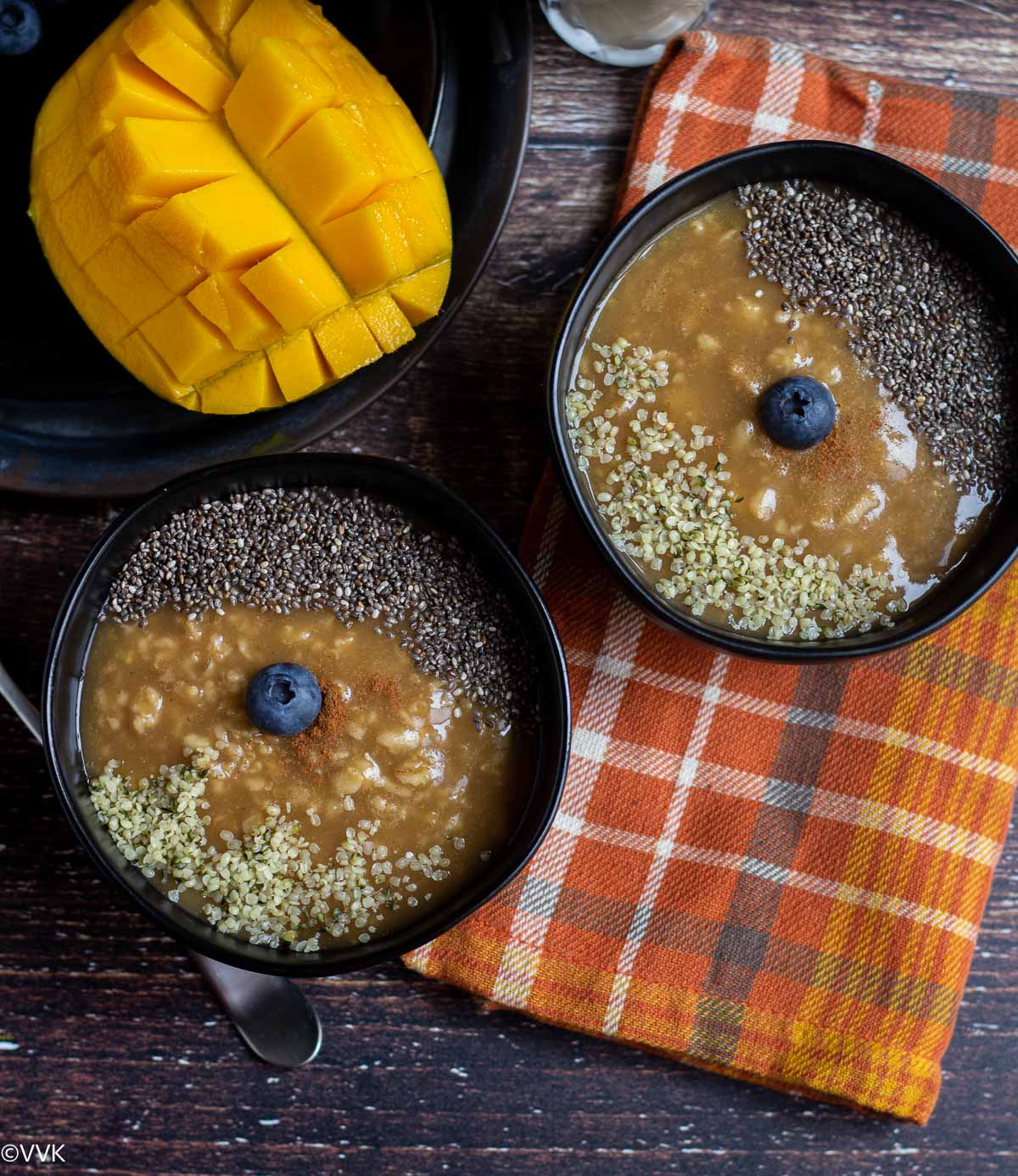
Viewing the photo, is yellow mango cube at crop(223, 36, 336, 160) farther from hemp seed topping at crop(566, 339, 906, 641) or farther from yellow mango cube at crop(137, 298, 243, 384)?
hemp seed topping at crop(566, 339, 906, 641)

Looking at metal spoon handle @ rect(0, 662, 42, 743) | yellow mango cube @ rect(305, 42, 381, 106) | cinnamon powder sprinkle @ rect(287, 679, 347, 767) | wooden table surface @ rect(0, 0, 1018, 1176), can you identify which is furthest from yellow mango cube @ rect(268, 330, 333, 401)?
metal spoon handle @ rect(0, 662, 42, 743)

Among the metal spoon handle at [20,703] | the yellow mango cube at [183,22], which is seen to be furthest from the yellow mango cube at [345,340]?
the metal spoon handle at [20,703]

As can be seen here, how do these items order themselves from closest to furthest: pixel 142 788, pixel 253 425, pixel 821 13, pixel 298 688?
1. pixel 298 688
2. pixel 142 788
3. pixel 253 425
4. pixel 821 13

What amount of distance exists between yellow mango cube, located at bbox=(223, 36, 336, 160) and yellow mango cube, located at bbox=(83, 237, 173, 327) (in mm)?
236

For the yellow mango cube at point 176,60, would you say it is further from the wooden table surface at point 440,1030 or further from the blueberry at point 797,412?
the blueberry at point 797,412

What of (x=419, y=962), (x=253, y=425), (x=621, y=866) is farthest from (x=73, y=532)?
(x=621, y=866)

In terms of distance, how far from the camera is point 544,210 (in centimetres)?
193

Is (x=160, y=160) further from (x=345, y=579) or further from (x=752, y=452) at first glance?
(x=752, y=452)

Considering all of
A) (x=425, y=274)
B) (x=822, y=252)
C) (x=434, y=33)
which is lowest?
(x=425, y=274)

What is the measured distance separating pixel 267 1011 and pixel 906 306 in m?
1.56

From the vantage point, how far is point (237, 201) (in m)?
1.58

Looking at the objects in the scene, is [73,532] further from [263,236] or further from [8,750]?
[263,236]

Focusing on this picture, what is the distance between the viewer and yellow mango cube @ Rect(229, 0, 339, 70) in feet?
5.31

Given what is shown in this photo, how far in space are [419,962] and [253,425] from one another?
94 cm
